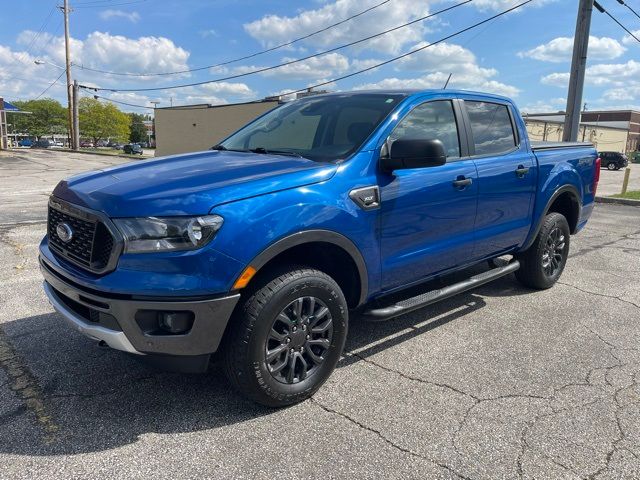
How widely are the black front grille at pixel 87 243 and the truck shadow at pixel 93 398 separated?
0.79m

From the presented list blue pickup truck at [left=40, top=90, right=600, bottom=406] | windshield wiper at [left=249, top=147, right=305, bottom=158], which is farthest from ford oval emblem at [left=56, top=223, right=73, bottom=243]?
windshield wiper at [left=249, top=147, right=305, bottom=158]

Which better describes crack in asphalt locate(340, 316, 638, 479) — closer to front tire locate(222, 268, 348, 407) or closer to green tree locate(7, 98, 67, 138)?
front tire locate(222, 268, 348, 407)

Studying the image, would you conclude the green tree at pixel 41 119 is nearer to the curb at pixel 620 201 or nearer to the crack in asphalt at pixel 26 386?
the curb at pixel 620 201

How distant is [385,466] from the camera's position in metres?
2.50

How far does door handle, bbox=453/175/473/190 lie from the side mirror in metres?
0.59

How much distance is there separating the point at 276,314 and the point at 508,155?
2.85 meters

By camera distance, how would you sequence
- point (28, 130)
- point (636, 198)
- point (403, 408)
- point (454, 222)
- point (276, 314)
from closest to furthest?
point (276, 314), point (403, 408), point (454, 222), point (636, 198), point (28, 130)

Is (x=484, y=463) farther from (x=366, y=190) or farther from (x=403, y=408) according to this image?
(x=366, y=190)

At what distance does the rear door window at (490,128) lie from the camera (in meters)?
4.29

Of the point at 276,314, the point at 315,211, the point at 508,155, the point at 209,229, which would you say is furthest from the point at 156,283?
the point at 508,155

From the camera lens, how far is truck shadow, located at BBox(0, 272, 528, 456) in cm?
267

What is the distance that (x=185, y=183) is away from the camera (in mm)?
2740

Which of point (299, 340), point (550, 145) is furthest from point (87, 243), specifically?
point (550, 145)

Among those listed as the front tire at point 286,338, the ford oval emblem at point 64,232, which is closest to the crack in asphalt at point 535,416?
the front tire at point 286,338
